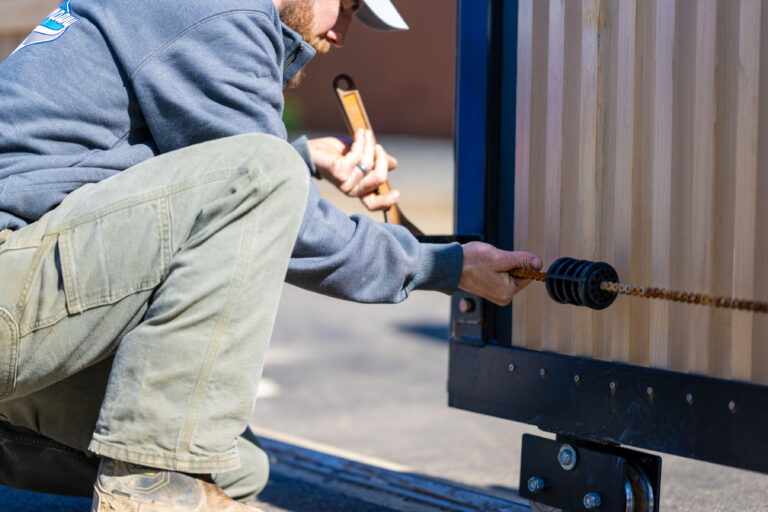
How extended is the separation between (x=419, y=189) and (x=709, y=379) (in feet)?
29.5

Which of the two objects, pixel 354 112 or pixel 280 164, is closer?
pixel 280 164

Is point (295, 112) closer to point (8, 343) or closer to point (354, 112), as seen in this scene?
point (354, 112)

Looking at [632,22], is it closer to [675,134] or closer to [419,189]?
[675,134]

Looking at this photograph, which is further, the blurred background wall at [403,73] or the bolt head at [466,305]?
the blurred background wall at [403,73]

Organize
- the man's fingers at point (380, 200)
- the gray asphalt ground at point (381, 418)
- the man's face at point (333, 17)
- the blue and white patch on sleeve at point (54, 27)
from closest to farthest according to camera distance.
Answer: the blue and white patch on sleeve at point (54, 27) < the man's face at point (333, 17) < the man's fingers at point (380, 200) < the gray asphalt ground at point (381, 418)

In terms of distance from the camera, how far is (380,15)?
6.83 ft

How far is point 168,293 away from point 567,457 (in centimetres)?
84

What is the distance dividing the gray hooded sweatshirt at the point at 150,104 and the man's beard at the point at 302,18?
0.20 metres

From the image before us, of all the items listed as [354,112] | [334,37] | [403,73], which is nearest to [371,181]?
[354,112]

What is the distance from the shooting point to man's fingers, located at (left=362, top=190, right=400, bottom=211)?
2.23 meters

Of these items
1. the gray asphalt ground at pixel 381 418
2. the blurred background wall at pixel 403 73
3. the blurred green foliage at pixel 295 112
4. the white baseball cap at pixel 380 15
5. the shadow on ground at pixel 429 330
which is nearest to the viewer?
the white baseball cap at pixel 380 15

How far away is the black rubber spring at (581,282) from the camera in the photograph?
5.18 feet

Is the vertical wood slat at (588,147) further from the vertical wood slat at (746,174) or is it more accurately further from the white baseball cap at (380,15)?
the white baseball cap at (380,15)

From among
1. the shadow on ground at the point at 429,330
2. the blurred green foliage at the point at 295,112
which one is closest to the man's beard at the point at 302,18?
the shadow on ground at the point at 429,330
